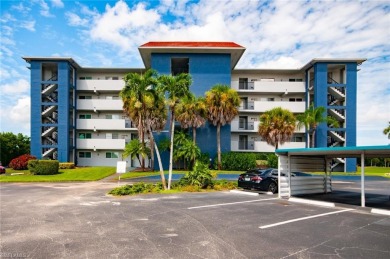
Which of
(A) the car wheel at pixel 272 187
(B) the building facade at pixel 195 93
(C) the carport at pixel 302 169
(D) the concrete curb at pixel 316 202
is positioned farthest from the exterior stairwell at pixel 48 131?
(D) the concrete curb at pixel 316 202

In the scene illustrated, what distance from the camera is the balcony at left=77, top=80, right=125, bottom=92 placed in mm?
36094

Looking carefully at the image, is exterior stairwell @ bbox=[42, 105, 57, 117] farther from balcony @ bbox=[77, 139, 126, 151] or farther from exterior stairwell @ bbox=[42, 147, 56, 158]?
balcony @ bbox=[77, 139, 126, 151]

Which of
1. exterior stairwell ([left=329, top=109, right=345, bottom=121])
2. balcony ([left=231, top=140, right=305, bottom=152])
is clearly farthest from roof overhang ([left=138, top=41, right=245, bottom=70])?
exterior stairwell ([left=329, top=109, right=345, bottom=121])

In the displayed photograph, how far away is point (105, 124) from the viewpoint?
35.2 m

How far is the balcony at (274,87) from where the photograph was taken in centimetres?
3556

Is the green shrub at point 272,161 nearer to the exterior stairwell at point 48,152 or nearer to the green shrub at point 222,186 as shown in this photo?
the green shrub at point 222,186

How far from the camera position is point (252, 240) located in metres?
7.02

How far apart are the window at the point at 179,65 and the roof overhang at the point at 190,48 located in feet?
5.48

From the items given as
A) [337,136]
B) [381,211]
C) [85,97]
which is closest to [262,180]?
[381,211]

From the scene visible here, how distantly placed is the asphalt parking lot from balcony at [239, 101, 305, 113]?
2367cm

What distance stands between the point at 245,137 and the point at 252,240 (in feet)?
97.8

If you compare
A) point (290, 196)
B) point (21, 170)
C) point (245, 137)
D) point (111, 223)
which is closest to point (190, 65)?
point (245, 137)

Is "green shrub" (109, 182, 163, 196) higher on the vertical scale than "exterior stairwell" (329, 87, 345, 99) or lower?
lower

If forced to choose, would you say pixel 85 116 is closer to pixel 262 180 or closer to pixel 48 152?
pixel 48 152
